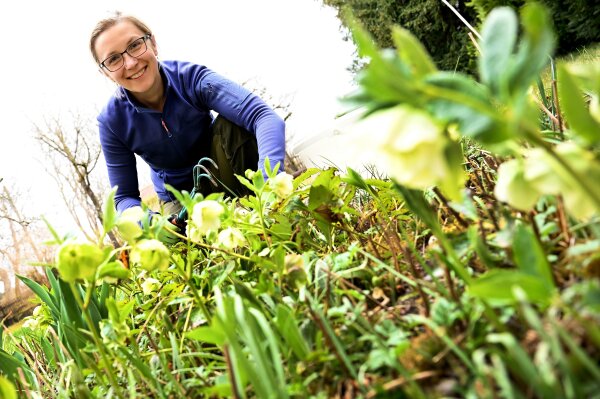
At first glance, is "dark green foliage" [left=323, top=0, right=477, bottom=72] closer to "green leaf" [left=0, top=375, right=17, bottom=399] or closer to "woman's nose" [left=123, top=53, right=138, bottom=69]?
"woman's nose" [left=123, top=53, right=138, bottom=69]

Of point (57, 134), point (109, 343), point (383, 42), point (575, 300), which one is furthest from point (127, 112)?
point (57, 134)

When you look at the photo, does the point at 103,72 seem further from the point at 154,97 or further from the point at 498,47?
the point at 498,47

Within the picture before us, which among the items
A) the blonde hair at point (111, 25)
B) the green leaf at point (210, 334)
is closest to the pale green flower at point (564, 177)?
the green leaf at point (210, 334)

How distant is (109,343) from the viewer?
1.63 ft

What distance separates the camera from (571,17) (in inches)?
226

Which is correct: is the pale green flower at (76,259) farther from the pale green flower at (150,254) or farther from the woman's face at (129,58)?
the woman's face at (129,58)

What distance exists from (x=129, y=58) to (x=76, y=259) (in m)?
1.56

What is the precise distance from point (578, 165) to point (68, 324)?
60 centimetres

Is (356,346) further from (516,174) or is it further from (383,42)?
(383,42)

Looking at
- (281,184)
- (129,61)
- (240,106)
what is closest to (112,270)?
(281,184)

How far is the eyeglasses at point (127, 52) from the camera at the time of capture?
69.1 inches

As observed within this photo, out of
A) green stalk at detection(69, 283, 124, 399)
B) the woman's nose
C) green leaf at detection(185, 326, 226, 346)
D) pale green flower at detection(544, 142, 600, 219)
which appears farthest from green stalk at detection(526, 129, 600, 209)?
the woman's nose

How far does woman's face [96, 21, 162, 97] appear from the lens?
5.73 feet

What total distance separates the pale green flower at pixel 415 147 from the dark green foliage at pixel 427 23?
7.21 metres
